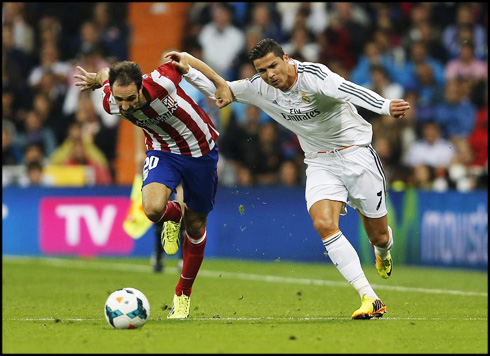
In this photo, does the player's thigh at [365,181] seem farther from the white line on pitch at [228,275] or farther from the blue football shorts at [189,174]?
the white line on pitch at [228,275]

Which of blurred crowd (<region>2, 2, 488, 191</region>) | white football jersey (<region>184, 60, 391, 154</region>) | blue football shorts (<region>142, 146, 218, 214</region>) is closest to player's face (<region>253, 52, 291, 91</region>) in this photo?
white football jersey (<region>184, 60, 391, 154</region>)

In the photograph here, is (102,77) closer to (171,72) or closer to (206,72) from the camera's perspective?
(171,72)

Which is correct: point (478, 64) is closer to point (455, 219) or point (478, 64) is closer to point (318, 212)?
point (455, 219)

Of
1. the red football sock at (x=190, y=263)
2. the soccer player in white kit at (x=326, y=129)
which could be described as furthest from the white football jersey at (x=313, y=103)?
the red football sock at (x=190, y=263)

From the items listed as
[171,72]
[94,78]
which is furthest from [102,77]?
[171,72]

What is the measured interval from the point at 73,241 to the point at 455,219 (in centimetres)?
631

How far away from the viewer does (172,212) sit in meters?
8.88

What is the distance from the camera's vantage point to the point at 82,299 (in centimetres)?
1059

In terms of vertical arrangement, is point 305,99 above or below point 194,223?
above

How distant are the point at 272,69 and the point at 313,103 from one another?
486 millimetres

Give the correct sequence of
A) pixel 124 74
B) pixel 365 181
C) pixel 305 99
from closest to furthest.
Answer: pixel 124 74 → pixel 305 99 → pixel 365 181

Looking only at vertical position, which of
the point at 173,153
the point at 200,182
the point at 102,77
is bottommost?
the point at 200,182

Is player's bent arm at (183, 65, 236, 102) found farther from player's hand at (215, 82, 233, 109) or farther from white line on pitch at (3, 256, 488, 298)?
white line on pitch at (3, 256, 488, 298)

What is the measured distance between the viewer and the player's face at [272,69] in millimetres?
8242
